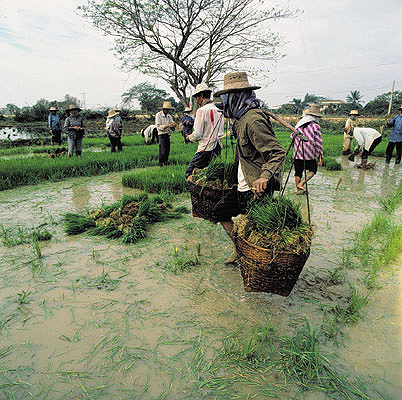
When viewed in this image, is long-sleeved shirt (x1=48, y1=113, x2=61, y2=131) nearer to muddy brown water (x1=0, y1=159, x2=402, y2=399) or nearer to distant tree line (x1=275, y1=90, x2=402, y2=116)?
muddy brown water (x1=0, y1=159, x2=402, y2=399)

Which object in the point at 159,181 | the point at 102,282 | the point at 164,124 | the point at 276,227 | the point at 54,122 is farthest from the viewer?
the point at 54,122

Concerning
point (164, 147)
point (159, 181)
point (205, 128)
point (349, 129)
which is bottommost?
point (159, 181)

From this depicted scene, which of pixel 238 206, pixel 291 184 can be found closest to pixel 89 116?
pixel 291 184

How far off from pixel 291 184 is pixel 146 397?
542 cm

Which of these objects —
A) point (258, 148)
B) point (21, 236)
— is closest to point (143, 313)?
point (258, 148)

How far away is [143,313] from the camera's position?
2145mm

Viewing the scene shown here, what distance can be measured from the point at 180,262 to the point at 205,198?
66 centimetres

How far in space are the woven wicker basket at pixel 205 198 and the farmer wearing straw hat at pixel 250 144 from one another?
0.24 metres

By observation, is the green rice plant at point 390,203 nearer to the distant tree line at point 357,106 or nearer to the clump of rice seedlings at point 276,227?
the clump of rice seedlings at point 276,227

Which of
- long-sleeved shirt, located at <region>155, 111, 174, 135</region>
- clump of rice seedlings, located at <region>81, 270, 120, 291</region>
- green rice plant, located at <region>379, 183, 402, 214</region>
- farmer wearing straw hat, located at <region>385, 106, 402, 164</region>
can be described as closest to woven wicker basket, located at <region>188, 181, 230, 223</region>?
clump of rice seedlings, located at <region>81, 270, 120, 291</region>

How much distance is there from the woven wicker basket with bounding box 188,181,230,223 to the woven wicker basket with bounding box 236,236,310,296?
0.85 metres

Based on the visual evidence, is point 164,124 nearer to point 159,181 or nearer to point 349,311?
Result: point 159,181

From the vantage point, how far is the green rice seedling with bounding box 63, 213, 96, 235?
11.8ft

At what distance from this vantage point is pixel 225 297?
2328 millimetres
